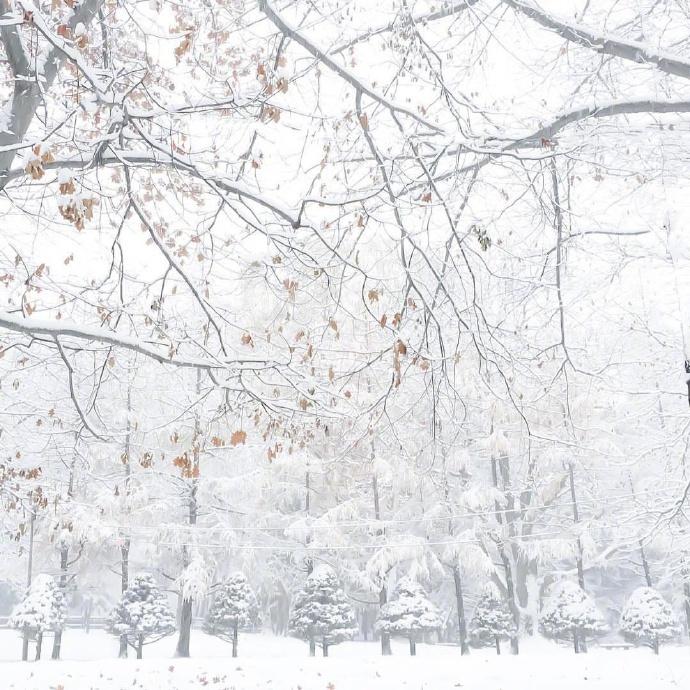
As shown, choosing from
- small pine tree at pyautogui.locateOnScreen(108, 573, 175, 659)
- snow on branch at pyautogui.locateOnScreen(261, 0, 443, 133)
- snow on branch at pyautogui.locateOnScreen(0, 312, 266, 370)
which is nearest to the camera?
snow on branch at pyautogui.locateOnScreen(261, 0, 443, 133)

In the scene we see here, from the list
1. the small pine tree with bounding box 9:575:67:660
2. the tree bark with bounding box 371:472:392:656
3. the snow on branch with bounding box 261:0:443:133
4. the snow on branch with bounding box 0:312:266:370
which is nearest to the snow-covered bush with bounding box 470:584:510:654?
the tree bark with bounding box 371:472:392:656

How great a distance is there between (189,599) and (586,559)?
1221 centimetres

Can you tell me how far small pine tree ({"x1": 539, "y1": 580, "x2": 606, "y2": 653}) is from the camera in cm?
2023

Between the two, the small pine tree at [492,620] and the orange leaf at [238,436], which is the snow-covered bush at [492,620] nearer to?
the small pine tree at [492,620]

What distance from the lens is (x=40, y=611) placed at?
19703 mm

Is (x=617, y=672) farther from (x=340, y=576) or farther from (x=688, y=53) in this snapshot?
(x=688, y=53)

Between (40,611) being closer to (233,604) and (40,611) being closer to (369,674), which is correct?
(233,604)

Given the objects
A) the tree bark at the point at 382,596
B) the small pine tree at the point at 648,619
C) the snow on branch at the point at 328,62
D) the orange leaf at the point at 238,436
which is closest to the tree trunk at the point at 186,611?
the tree bark at the point at 382,596

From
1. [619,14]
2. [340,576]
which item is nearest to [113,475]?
[340,576]

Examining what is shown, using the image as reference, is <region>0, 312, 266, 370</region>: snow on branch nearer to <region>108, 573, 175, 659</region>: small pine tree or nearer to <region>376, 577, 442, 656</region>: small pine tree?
<region>108, 573, 175, 659</region>: small pine tree

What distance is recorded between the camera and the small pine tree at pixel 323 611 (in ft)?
64.8

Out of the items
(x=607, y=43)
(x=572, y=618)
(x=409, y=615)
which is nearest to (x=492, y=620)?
(x=572, y=618)

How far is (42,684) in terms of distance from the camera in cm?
1262

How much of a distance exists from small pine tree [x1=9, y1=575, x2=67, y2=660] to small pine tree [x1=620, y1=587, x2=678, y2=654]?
679 inches
